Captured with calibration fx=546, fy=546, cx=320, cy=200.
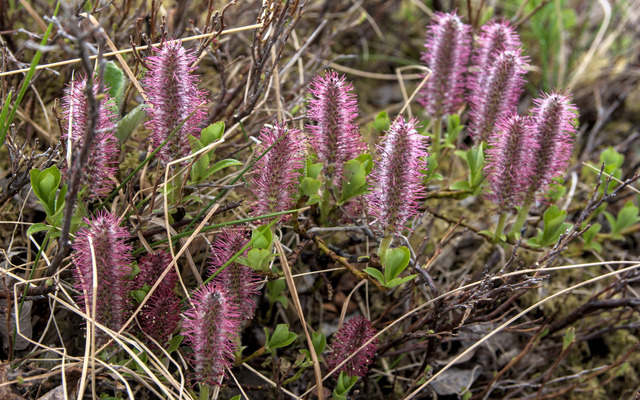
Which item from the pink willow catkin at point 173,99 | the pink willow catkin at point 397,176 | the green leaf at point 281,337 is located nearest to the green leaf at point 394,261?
the pink willow catkin at point 397,176

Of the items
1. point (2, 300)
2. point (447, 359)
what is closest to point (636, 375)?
point (447, 359)

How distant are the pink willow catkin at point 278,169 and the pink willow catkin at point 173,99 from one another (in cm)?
27

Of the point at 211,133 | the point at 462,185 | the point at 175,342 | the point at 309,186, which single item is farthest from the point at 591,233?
the point at 175,342

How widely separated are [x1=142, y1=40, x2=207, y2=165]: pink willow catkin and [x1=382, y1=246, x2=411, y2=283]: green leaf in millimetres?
825

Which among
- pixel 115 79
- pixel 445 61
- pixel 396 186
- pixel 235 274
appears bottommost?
pixel 235 274

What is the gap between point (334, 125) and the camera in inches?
77.8

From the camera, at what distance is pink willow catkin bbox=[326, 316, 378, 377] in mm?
1948

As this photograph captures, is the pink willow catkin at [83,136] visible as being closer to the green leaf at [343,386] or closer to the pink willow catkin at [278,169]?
the pink willow catkin at [278,169]

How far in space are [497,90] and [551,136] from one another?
14.7 inches

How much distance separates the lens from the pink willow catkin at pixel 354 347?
1.95 meters

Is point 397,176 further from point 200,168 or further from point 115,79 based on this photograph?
point 115,79

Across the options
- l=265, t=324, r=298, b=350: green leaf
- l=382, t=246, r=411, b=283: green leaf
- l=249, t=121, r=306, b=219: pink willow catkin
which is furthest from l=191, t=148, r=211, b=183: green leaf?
l=382, t=246, r=411, b=283: green leaf

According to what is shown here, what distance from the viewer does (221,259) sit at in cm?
189

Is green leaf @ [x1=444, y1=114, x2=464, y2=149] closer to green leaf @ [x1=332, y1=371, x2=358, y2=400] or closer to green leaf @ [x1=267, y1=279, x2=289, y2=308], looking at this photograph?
green leaf @ [x1=267, y1=279, x2=289, y2=308]
